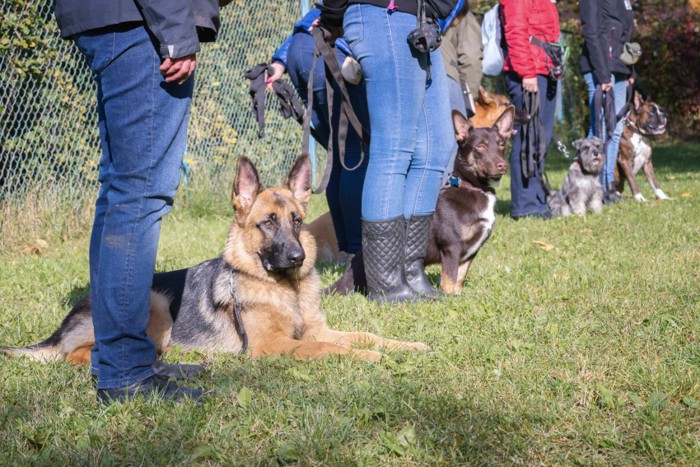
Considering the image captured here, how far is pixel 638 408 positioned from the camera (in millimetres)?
2697

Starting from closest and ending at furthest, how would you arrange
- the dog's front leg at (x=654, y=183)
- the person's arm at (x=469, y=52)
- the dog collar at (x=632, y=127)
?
the person's arm at (x=469, y=52) → the dog's front leg at (x=654, y=183) → the dog collar at (x=632, y=127)

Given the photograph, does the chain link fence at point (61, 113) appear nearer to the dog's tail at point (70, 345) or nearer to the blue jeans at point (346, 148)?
the blue jeans at point (346, 148)

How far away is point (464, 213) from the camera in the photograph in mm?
5328

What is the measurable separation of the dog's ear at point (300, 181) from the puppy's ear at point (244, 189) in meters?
0.25

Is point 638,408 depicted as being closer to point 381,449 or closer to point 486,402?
point 486,402

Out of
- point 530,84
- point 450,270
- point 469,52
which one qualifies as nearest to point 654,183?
point 530,84

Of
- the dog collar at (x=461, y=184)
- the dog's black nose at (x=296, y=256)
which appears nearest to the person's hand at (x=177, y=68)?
the dog's black nose at (x=296, y=256)

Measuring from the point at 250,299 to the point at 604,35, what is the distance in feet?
23.5

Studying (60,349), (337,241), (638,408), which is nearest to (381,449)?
(638,408)

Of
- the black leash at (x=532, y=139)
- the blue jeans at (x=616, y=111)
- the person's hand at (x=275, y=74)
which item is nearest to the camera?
the person's hand at (x=275, y=74)

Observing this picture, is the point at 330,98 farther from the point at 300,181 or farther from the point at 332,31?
the point at 300,181

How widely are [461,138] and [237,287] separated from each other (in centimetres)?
285

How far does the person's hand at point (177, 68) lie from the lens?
2701mm

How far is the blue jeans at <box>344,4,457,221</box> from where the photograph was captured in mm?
4195
